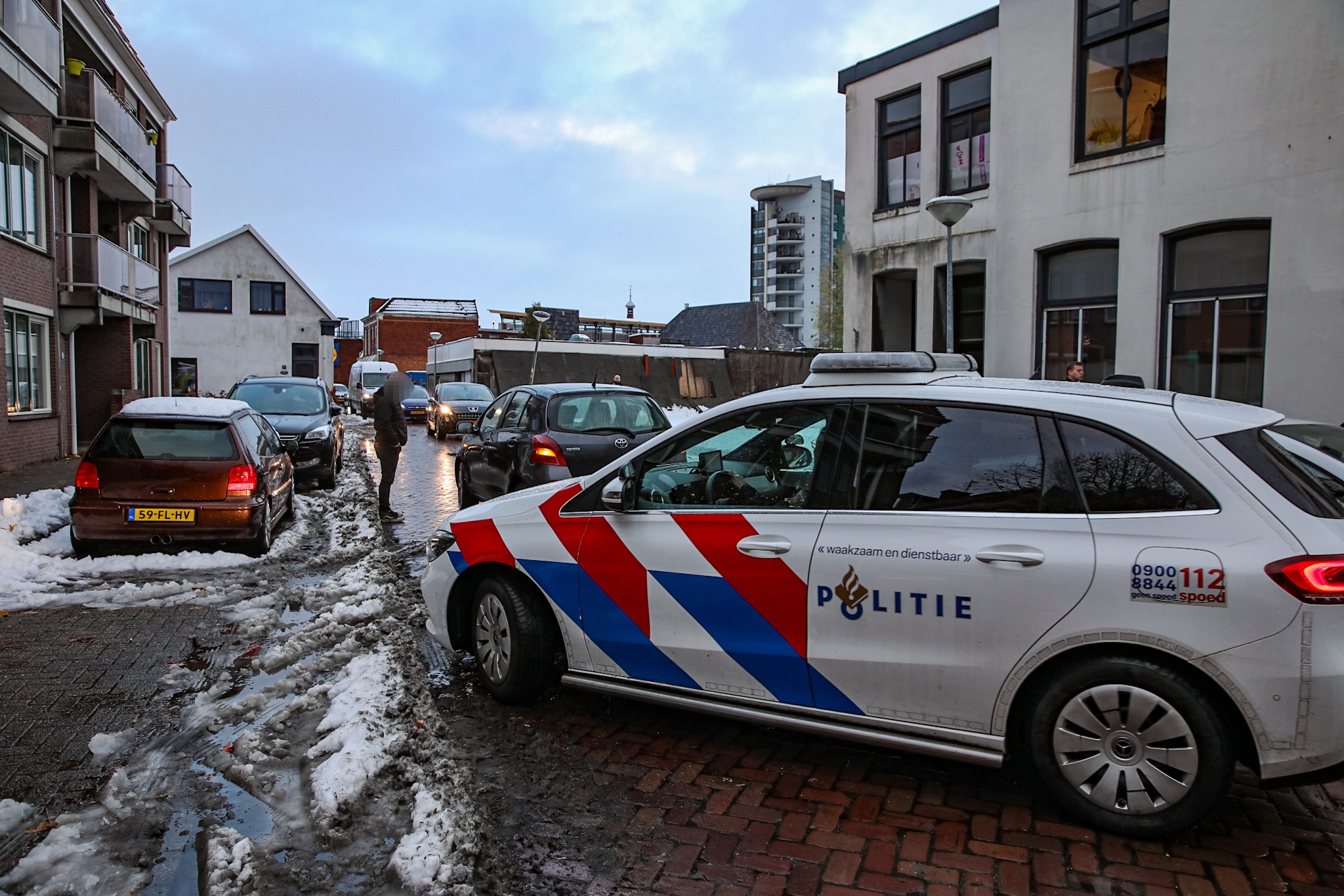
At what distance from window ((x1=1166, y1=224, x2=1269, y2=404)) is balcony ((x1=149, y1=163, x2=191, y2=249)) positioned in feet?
86.8

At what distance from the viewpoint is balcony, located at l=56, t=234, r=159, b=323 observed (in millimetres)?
19203

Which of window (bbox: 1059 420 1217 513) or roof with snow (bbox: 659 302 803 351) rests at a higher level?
roof with snow (bbox: 659 302 803 351)

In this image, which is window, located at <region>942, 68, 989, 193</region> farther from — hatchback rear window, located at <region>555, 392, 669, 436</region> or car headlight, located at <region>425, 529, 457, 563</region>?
car headlight, located at <region>425, 529, 457, 563</region>

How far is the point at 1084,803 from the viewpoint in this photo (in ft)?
11.3

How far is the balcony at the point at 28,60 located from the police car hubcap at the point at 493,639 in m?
14.9

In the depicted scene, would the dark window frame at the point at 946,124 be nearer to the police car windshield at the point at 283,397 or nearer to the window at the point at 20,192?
the police car windshield at the point at 283,397

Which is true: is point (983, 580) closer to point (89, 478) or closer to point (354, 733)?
point (354, 733)

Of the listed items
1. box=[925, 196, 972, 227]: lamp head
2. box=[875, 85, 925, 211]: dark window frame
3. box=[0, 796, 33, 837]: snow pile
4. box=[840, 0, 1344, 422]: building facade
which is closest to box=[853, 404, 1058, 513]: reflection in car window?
box=[0, 796, 33, 837]: snow pile

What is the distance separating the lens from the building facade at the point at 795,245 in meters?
121

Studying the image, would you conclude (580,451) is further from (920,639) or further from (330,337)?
(330,337)

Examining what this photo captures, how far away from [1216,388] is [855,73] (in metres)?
9.99

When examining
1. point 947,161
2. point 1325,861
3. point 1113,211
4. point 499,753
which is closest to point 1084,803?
point 1325,861

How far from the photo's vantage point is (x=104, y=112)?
66.4ft

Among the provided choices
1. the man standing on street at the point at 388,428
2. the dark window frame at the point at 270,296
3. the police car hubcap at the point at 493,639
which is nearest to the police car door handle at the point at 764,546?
the police car hubcap at the point at 493,639
